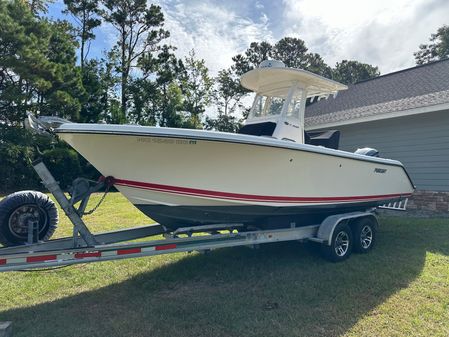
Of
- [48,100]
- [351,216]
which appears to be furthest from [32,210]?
[48,100]

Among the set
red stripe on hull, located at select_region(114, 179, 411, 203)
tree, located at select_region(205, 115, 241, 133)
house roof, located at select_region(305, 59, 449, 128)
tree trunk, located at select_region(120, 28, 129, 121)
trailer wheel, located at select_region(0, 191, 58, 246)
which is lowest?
trailer wheel, located at select_region(0, 191, 58, 246)

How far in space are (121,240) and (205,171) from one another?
4.35 ft

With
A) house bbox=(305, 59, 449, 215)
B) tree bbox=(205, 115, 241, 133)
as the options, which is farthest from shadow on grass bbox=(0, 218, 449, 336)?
tree bbox=(205, 115, 241, 133)

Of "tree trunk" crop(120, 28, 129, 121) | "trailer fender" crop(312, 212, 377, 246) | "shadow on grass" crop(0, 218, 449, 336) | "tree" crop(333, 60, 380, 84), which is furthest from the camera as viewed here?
"tree" crop(333, 60, 380, 84)

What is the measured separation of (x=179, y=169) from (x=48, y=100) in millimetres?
13918

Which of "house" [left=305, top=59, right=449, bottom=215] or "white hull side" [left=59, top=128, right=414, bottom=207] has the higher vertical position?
"house" [left=305, top=59, right=449, bottom=215]

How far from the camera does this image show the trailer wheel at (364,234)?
15.8ft

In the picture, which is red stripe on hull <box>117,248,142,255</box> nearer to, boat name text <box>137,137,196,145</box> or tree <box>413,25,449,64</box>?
boat name text <box>137,137,196,145</box>

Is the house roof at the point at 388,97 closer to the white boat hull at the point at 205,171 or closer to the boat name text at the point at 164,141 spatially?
the white boat hull at the point at 205,171

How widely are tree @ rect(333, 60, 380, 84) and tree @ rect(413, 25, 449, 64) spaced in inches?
203

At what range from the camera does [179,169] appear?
344cm

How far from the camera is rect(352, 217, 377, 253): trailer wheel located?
4.81m

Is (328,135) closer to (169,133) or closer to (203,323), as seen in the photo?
(169,133)

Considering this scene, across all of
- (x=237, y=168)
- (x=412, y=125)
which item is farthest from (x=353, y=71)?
(x=237, y=168)
